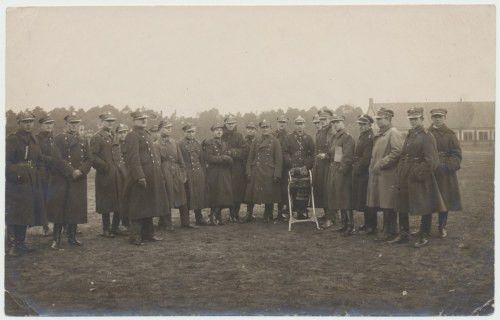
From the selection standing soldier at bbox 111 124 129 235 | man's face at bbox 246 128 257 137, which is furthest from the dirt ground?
man's face at bbox 246 128 257 137

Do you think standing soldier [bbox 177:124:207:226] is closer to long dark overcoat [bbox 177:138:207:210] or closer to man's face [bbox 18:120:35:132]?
long dark overcoat [bbox 177:138:207:210]

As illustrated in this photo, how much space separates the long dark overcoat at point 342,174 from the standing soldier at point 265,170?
1.34 m

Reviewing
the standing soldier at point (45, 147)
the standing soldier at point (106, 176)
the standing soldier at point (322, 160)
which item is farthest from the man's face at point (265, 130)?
the standing soldier at point (45, 147)

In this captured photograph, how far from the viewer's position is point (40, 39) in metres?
6.41

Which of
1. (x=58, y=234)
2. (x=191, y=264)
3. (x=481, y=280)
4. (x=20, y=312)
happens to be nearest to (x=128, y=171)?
(x=58, y=234)

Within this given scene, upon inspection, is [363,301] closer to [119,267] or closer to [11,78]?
[119,267]

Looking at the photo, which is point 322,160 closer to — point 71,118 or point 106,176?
point 106,176

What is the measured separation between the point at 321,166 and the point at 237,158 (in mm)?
1670

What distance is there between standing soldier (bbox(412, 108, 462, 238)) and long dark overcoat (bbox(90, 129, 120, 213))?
16.2 ft

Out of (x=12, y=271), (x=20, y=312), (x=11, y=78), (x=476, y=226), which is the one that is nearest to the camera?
(x=20, y=312)

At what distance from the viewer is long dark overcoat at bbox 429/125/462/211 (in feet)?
23.1

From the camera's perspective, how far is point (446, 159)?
7078 millimetres

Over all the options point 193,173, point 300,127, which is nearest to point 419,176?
point 300,127

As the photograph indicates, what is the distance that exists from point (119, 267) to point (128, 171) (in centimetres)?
166
